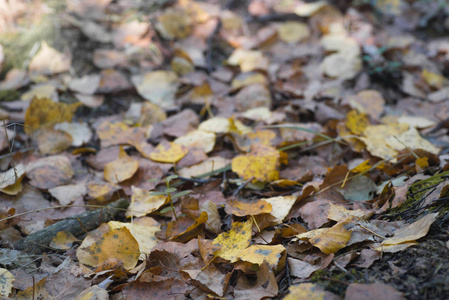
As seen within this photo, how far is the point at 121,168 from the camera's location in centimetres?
188

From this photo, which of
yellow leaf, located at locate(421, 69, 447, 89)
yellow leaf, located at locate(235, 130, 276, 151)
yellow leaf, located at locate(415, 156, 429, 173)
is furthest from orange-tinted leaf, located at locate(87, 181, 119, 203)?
yellow leaf, located at locate(421, 69, 447, 89)

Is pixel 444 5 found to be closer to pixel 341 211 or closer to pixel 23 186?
pixel 341 211

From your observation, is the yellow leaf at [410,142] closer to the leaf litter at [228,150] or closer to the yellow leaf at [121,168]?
the leaf litter at [228,150]

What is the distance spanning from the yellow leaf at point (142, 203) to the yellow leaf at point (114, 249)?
0.66 feet

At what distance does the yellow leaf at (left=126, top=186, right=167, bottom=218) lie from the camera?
5.31 feet

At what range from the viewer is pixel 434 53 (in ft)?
9.82

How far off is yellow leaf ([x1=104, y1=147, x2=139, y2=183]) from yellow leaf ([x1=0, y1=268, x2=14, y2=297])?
0.65 metres

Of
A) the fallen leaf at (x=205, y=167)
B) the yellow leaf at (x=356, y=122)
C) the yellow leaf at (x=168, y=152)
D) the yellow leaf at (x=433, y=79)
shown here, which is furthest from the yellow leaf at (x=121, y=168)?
the yellow leaf at (x=433, y=79)

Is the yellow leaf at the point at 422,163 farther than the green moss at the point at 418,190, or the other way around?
the yellow leaf at the point at 422,163

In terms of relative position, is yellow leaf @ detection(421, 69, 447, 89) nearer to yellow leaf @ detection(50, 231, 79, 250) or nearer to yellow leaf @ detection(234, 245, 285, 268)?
yellow leaf @ detection(234, 245, 285, 268)

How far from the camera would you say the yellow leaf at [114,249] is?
4.55 ft

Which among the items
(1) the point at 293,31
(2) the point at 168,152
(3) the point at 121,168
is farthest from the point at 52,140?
(1) the point at 293,31

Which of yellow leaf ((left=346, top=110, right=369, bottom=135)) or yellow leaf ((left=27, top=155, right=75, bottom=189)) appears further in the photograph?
yellow leaf ((left=346, top=110, right=369, bottom=135))

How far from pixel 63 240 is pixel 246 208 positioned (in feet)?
2.59
